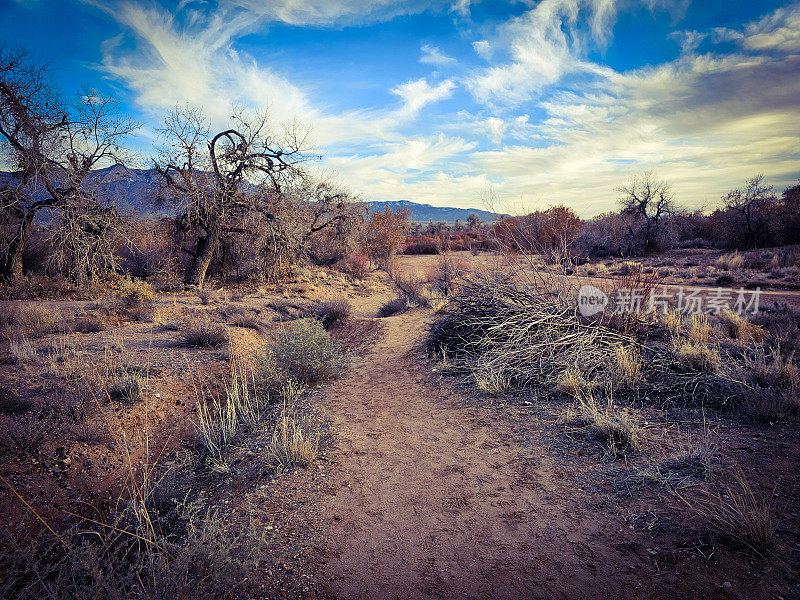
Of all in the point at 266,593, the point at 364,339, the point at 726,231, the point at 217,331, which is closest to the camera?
the point at 266,593

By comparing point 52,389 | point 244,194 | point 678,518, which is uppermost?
point 244,194

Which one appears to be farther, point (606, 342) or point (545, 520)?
point (606, 342)

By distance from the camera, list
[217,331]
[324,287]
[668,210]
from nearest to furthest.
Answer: [217,331]
[324,287]
[668,210]

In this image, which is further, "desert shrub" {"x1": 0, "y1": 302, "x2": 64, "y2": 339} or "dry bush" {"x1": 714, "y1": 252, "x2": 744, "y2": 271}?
"dry bush" {"x1": 714, "y1": 252, "x2": 744, "y2": 271}

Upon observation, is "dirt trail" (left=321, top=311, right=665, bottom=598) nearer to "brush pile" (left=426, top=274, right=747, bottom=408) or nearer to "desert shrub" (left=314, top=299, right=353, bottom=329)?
"brush pile" (left=426, top=274, right=747, bottom=408)

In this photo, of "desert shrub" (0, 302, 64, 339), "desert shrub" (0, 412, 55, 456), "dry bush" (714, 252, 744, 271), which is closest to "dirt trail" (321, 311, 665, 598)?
"desert shrub" (0, 412, 55, 456)

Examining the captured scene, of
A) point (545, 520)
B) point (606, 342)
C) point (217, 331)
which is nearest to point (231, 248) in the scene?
point (217, 331)

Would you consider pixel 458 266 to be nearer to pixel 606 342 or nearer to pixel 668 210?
pixel 606 342

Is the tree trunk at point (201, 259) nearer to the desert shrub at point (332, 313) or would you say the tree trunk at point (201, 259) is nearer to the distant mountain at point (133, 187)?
→ the distant mountain at point (133, 187)

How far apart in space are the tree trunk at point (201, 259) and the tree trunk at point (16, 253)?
481 centimetres

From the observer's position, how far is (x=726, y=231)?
24922mm

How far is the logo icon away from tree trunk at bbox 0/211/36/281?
54.3ft

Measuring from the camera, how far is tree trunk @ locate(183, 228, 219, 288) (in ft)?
48.5

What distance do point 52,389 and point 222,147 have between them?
1252 cm
